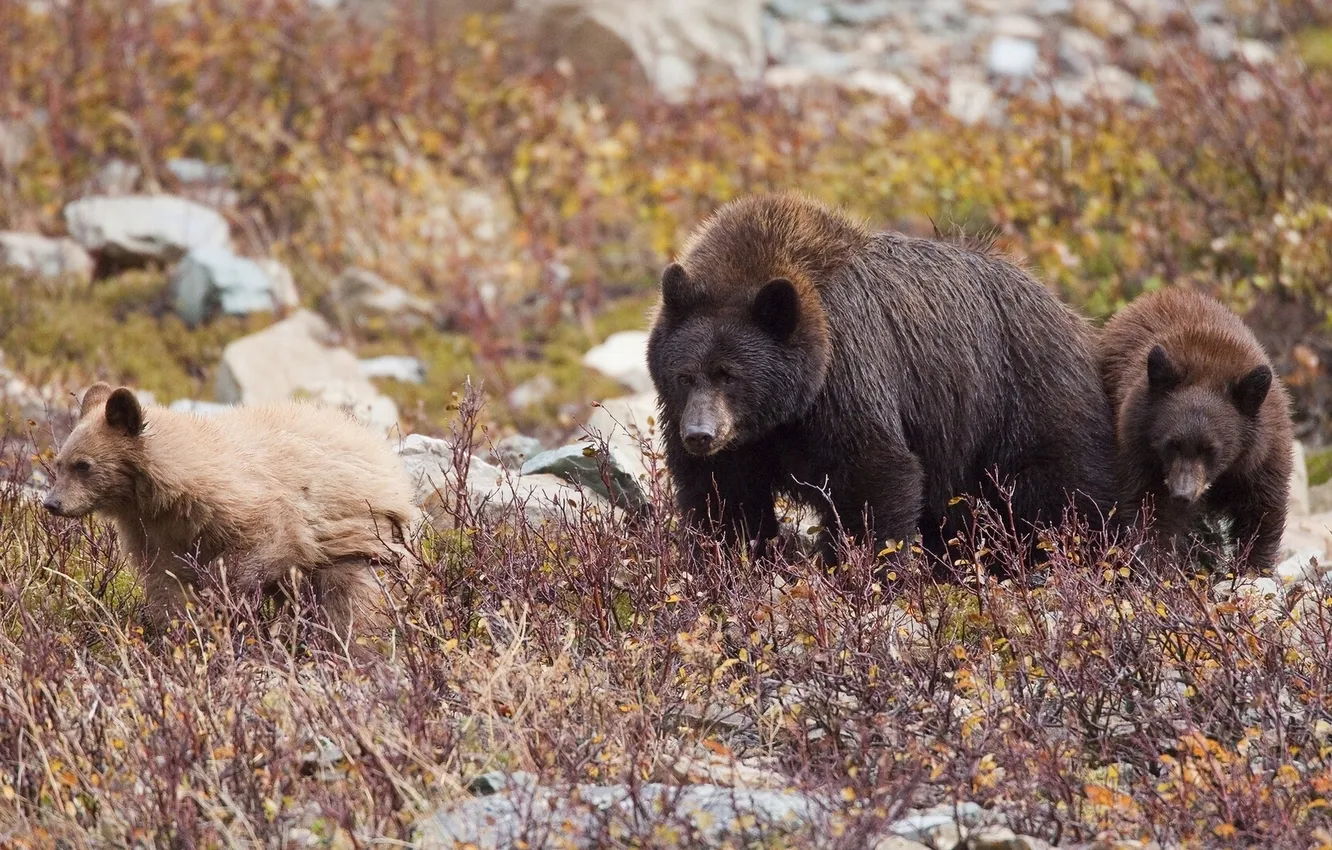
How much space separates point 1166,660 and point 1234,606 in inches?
11.0

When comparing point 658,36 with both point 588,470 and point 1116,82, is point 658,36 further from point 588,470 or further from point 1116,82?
point 588,470

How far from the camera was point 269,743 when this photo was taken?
16.2 feet

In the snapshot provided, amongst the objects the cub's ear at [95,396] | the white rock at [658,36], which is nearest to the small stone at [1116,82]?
the white rock at [658,36]

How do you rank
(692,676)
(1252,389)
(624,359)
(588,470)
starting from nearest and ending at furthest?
(692,676) → (1252,389) → (588,470) → (624,359)

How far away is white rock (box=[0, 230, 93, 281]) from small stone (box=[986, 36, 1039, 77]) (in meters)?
9.78

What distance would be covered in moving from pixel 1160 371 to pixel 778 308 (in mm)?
1741

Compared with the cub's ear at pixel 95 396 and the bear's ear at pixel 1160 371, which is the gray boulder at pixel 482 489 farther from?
the bear's ear at pixel 1160 371

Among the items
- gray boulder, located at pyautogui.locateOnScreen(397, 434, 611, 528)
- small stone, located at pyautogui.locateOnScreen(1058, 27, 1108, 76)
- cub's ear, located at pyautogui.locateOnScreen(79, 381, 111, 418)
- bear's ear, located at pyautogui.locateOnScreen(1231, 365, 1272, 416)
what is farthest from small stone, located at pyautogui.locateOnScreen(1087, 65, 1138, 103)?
cub's ear, located at pyautogui.locateOnScreen(79, 381, 111, 418)

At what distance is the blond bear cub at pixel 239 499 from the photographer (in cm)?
593

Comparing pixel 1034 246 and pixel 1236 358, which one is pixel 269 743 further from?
pixel 1034 246

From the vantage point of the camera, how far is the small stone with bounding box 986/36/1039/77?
18.7m

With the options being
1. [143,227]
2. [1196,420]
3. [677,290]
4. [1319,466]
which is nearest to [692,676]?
[677,290]

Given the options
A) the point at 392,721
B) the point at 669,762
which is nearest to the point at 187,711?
the point at 392,721

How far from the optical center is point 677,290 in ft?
21.4
